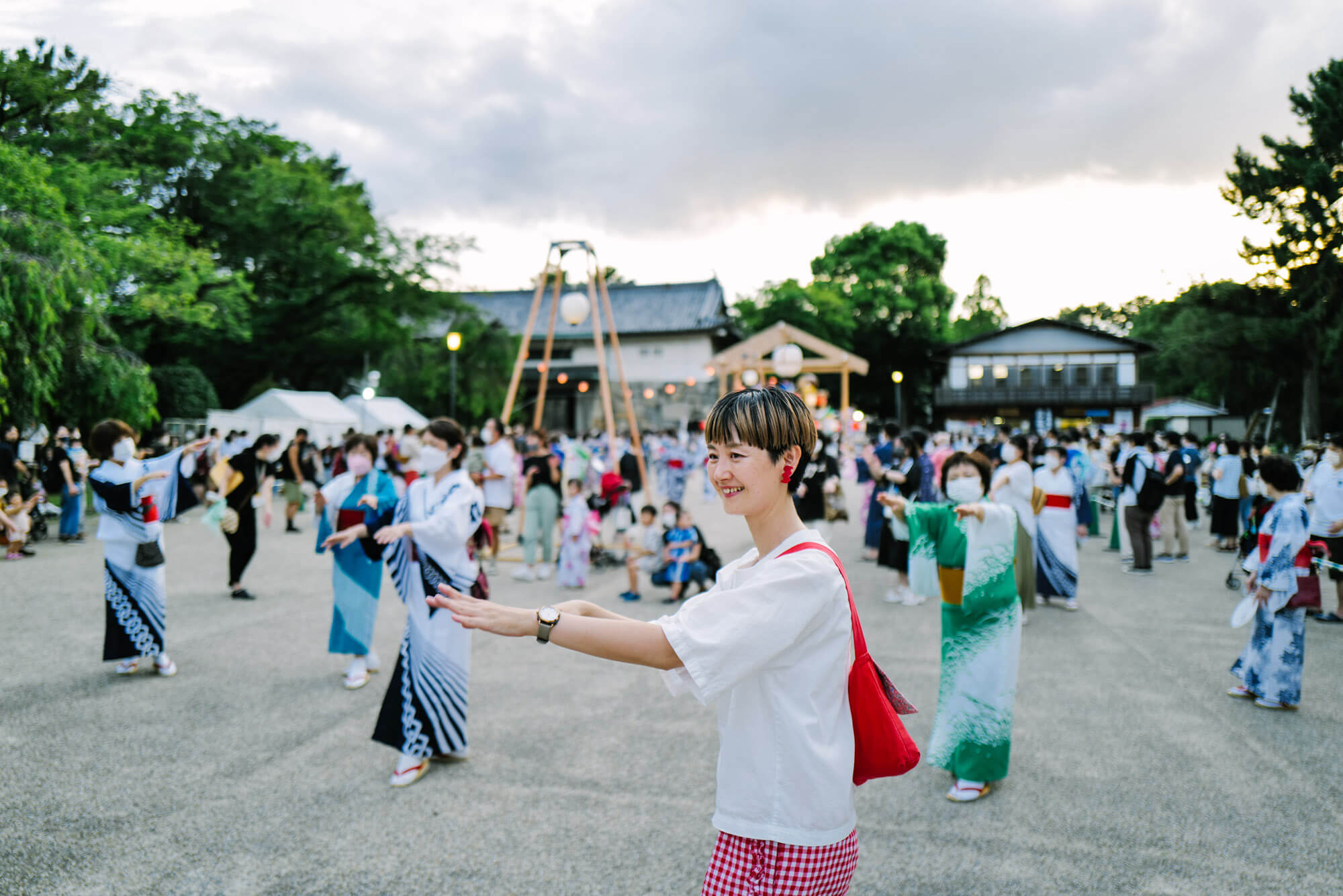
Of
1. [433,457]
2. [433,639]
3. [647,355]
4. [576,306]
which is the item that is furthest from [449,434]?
[647,355]

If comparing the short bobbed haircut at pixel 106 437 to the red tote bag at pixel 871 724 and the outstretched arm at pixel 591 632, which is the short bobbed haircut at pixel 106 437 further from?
the red tote bag at pixel 871 724

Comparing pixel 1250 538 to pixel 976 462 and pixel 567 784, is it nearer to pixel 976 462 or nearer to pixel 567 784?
pixel 976 462

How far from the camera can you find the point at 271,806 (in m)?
3.53

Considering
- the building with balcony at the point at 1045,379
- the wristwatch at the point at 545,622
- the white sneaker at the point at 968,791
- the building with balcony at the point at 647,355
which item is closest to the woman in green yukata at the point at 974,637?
the white sneaker at the point at 968,791

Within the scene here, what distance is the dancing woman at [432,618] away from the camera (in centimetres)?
392

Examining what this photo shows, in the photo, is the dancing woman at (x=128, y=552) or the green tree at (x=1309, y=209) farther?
the green tree at (x=1309, y=209)

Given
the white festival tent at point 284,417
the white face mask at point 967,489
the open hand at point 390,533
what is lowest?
the open hand at point 390,533

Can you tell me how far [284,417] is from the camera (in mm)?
20703

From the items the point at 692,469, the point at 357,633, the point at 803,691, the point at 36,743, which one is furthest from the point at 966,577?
the point at 692,469

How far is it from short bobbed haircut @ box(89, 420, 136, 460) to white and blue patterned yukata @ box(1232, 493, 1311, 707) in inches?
292

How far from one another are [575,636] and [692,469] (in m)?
26.0

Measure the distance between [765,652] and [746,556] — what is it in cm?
44

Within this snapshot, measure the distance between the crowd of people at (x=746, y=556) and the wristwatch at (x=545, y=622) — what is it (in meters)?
0.01

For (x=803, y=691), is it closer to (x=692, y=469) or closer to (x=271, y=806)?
(x=271, y=806)
